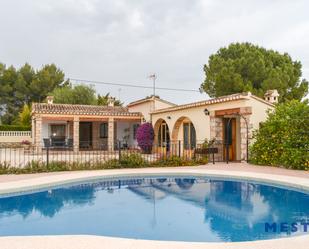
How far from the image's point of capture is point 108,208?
28.0 ft

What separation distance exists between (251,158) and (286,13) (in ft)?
25.8

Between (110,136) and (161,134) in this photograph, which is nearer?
(161,134)

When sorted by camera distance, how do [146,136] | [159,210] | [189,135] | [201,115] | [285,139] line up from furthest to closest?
[146,136] → [189,135] → [201,115] → [285,139] → [159,210]

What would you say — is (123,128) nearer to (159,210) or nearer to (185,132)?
(185,132)

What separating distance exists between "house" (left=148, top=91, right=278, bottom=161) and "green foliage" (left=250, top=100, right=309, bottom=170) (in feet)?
2.62

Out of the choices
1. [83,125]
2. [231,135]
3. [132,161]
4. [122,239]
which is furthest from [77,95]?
[122,239]

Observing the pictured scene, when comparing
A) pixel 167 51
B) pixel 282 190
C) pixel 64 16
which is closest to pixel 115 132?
pixel 167 51

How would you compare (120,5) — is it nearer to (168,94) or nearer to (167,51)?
(167,51)

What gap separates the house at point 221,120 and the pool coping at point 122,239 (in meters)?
4.18

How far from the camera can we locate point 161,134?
23984 millimetres

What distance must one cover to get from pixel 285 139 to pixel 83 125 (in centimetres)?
2149

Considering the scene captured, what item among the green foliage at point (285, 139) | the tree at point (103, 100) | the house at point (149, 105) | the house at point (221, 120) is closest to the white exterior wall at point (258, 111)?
the house at point (221, 120)
